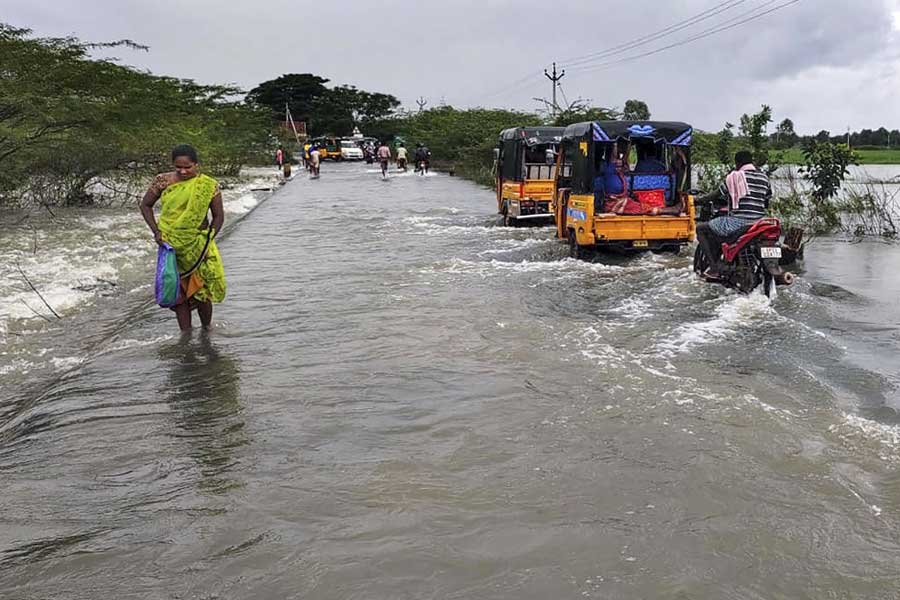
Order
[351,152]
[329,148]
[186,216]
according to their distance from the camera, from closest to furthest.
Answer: [186,216] → [351,152] → [329,148]

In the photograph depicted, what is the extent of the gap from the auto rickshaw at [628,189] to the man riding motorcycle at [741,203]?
93.4 inches

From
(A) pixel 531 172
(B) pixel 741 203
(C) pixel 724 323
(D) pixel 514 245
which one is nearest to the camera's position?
(C) pixel 724 323

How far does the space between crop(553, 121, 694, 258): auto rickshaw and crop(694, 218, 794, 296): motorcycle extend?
8.30 feet

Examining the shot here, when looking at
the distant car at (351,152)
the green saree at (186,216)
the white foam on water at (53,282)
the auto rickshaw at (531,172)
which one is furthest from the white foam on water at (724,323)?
the distant car at (351,152)

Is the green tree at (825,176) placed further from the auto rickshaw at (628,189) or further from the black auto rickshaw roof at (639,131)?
the black auto rickshaw roof at (639,131)

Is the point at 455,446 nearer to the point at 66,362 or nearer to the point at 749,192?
the point at 66,362

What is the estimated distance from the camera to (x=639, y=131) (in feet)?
37.8

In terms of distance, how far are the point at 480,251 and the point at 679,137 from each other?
360 cm

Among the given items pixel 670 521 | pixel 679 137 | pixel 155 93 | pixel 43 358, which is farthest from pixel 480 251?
pixel 155 93

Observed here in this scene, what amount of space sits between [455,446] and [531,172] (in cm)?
1285

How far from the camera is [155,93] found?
19734 mm

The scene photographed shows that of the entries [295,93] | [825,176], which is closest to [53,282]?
[825,176]

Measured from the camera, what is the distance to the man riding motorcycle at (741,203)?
28.2 feet

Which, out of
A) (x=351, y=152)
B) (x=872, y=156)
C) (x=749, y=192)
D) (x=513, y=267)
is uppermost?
(x=351, y=152)
